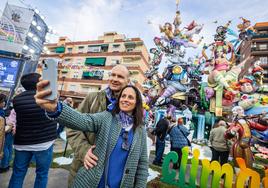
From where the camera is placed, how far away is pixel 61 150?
18.5 ft

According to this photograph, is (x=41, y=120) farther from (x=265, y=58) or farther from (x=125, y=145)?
(x=265, y=58)

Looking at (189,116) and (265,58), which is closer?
(189,116)

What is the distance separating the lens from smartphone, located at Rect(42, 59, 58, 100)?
911 millimetres

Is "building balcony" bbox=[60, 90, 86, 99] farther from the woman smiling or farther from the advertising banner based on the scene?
the woman smiling

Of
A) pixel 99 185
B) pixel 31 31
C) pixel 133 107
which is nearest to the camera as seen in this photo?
pixel 99 185

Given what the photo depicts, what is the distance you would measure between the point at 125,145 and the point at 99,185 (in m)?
0.34

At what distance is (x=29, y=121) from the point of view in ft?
7.29

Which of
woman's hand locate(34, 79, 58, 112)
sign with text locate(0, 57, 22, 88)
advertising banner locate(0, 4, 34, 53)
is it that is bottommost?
woman's hand locate(34, 79, 58, 112)

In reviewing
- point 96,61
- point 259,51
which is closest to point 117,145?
point 96,61

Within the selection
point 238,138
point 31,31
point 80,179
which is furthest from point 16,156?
point 31,31

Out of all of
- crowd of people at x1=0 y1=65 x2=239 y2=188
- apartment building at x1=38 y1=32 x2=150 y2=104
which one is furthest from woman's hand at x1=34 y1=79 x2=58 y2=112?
apartment building at x1=38 y1=32 x2=150 y2=104

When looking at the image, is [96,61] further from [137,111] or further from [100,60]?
[137,111]

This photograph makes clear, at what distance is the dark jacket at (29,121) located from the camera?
219 cm

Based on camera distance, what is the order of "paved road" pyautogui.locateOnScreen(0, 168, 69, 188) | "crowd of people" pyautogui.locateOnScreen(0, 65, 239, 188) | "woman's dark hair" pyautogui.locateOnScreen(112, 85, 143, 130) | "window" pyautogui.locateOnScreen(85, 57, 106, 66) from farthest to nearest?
"window" pyautogui.locateOnScreen(85, 57, 106, 66), "paved road" pyautogui.locateOnScreen(0, 168, 69, 188), "woman's dark hair" pyautogui.locateOnScreen(112, 85, 143, 130), "crowd of people" pyautogui.locateOnScreen(0, 65, 239, 188)
